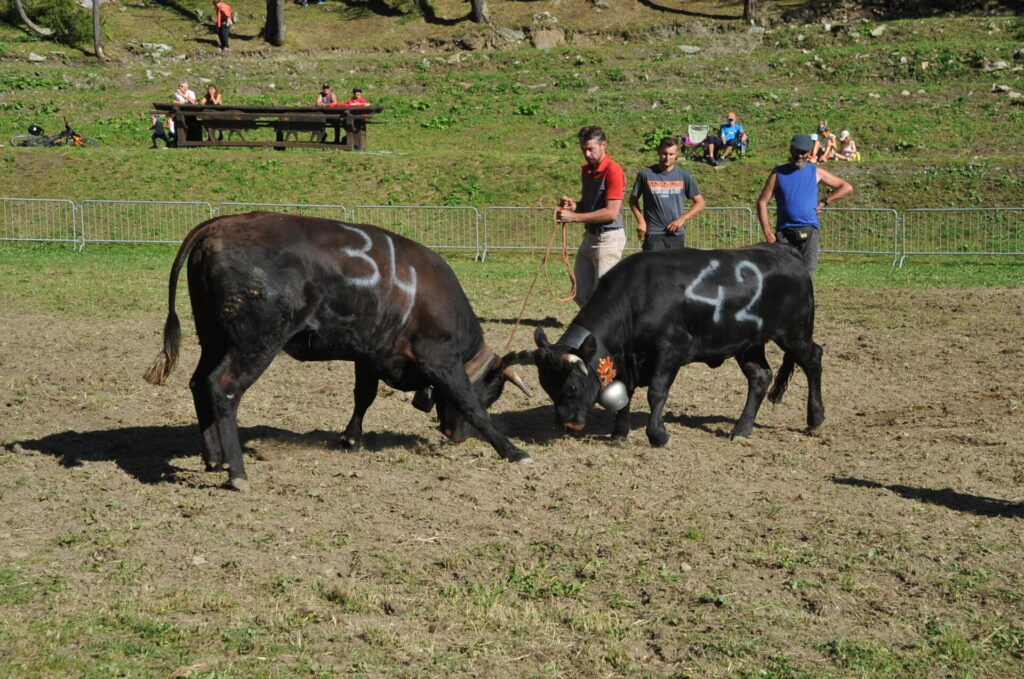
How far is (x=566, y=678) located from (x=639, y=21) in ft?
133

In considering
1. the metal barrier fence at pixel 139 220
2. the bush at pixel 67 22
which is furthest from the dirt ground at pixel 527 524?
the bush at pixel 67 22

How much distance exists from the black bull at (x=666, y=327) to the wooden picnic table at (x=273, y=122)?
19.5m

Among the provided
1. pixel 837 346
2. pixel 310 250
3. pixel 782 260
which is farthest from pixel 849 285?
pixel 310 250

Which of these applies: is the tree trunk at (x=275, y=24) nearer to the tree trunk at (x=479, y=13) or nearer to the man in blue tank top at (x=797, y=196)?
the tree trunk at (x=479, y=13)

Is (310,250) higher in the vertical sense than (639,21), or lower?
lower

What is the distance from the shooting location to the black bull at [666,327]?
823 centimetres

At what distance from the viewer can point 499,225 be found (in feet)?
73.8

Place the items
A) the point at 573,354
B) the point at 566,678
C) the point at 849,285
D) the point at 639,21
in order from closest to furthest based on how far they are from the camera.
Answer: the point at 566,678 < the point at 573,354 < the point at 849,285 < the point at 639,21

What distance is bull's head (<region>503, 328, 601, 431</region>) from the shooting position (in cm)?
816

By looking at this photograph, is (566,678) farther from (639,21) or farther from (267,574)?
(639,21)

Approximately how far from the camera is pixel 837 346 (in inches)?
496

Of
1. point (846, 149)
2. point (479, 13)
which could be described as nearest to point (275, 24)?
point (479, 13)

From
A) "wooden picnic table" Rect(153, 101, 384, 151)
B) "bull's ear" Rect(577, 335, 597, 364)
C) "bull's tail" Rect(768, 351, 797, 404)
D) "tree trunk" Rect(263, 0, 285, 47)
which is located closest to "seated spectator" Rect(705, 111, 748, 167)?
"wooden picnic table" Rect(153, 101, 384, 151)

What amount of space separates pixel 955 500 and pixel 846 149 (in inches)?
830
